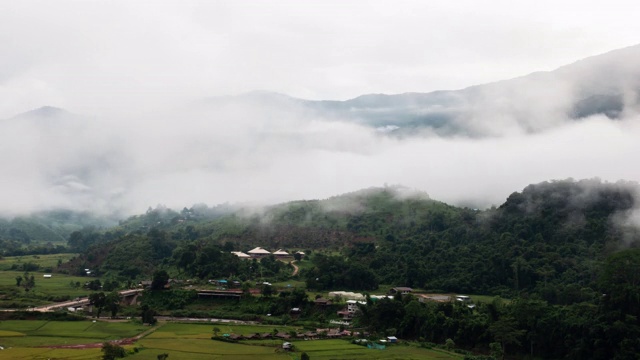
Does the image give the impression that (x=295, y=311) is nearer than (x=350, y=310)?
No

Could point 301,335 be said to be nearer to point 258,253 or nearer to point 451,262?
point 451,262

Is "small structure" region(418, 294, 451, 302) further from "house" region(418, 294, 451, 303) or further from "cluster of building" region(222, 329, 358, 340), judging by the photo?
"cluster of building" region(222, 329, 358, 340)

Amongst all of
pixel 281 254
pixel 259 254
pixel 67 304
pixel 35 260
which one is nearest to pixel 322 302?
pixel 67 304

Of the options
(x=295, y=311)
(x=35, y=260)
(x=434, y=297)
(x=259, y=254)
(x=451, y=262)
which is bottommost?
(x=295, y=311)

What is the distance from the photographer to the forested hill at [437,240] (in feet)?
214

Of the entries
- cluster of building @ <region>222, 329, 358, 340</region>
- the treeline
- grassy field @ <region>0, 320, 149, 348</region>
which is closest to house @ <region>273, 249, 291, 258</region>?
the treeline

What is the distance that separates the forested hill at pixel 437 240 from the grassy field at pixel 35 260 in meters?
6.69

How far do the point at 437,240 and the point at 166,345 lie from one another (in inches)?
1867

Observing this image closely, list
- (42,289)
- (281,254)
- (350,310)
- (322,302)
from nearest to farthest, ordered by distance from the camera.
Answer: (350,310)
(322,302)
(42,289)
(281,254)

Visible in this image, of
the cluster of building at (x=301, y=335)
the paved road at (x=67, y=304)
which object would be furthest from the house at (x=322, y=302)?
the paved road at (x=67, y=304)

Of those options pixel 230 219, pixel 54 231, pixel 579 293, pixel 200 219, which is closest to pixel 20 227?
pixel 54 231

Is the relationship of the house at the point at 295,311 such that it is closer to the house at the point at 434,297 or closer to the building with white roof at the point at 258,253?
the house at the point at 434,297

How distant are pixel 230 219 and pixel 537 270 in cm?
6684

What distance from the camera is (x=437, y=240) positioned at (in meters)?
82.9
